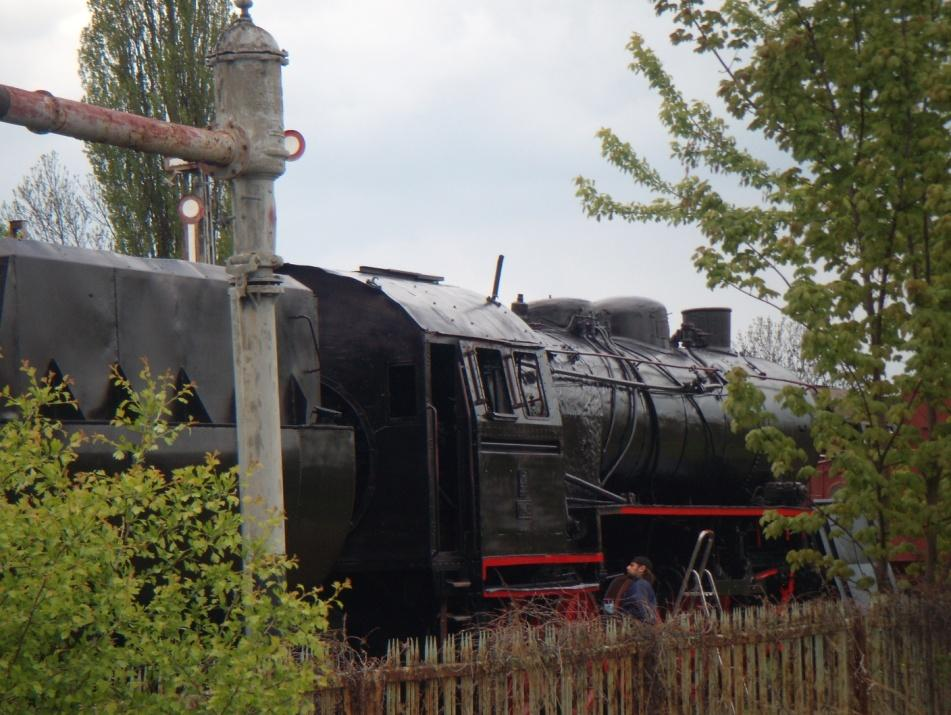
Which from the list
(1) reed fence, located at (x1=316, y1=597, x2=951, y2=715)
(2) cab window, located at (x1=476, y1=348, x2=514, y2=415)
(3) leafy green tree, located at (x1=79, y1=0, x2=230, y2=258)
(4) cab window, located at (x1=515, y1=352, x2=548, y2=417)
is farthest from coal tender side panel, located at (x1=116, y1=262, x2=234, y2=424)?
(3) leafy green tree, located at (x1=79, y1=0, x2=230, y2=258)

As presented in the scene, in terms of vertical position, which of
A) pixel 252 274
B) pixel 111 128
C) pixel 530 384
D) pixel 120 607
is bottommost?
pixel 120 607

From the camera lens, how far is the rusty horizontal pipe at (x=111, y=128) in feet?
19.2

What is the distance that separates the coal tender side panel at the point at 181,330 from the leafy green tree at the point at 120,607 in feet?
8.75

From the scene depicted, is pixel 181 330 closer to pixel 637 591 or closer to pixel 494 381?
pixel 494 381

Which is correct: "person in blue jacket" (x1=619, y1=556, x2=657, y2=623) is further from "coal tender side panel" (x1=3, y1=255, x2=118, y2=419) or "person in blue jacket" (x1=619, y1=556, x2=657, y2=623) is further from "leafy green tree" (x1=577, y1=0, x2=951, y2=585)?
"coal tender side panel" (x1=3, y1=255, x2=118, y2=419)

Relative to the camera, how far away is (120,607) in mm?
4773

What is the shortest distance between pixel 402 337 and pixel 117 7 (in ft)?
76.4

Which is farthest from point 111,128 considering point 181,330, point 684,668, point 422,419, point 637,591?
point 637,591

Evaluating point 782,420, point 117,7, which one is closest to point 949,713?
point 782,420

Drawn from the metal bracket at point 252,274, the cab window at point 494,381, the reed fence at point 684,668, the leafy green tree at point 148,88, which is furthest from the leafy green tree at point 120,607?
the leafy green tree at point 148,88

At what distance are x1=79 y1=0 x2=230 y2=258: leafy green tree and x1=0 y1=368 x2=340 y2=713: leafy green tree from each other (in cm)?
2429

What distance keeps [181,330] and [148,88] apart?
936 inches

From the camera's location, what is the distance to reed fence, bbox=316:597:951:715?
273 inches

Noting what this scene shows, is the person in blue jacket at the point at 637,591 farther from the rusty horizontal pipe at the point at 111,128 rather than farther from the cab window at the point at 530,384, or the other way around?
the rusty horizontal pipe at the point at 111,128
